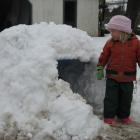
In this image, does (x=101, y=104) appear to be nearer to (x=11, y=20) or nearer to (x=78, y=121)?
(x=78, y=121)

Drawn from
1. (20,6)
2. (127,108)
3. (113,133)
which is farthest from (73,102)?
(20,6)

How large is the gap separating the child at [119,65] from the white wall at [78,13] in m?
15.7

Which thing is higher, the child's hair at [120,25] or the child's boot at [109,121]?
the child's hair at [120,25]

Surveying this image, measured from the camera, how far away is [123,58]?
6152 millimetres

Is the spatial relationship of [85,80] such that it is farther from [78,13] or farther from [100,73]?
[78,13]

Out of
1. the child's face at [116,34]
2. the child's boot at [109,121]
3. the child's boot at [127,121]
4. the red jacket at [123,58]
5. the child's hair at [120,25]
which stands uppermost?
the child's hair at [120,25]

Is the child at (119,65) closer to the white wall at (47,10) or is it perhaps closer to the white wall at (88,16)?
the white wall at (47,10)

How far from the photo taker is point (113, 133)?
576 cm

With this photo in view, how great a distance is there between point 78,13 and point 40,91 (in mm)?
18787

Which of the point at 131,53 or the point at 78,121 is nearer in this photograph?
the point at 78,121

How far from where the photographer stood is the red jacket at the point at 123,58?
615 cm

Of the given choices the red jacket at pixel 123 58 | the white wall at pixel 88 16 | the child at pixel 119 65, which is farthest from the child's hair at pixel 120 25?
the white wall at pixel 88 16

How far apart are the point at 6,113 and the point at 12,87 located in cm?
35

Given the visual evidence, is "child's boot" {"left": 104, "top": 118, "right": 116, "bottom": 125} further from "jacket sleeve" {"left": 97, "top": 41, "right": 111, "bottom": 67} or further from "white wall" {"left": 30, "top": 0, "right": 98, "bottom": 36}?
"white wall" {"left": 30, "top": 0, "right": 98, "bottom": 36}
